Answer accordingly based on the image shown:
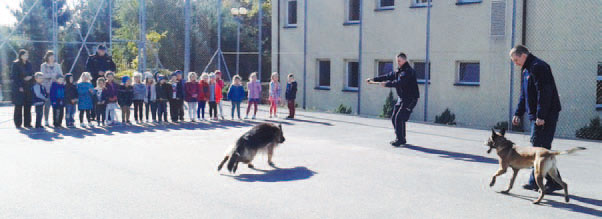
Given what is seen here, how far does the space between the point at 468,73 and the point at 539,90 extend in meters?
12.6

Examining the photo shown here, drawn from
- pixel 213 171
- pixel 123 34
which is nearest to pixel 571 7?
pixel 213 171

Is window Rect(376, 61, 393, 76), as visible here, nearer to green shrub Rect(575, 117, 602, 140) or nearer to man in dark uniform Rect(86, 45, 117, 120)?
green shrub Rect(575, 117, 602, 140)

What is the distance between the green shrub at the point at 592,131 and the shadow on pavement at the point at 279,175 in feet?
28.6

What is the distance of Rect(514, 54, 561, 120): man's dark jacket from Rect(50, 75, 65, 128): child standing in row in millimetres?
11654

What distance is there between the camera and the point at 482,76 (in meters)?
19.5

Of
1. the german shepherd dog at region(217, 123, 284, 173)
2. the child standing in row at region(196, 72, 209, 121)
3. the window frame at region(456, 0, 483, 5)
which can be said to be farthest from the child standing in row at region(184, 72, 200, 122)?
the window frame at region(456, 0, 483, 5)

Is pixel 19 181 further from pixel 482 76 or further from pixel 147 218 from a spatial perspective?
pixel 482 76

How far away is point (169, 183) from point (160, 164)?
1.73m

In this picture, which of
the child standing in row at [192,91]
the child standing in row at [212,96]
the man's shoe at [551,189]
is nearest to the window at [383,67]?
the child standing in row at [212,96]

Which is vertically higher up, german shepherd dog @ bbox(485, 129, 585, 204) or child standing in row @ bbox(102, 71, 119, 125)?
child standing in row @ bbox(102, 71, 119, 125)

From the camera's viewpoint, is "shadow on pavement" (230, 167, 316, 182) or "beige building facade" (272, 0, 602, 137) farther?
"beige building facade" (272, 0, 602, 137)

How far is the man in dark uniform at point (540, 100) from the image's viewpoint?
8.12m

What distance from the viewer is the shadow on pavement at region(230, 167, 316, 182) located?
30.6 ft

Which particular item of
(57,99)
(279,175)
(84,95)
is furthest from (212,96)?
(279,175)
